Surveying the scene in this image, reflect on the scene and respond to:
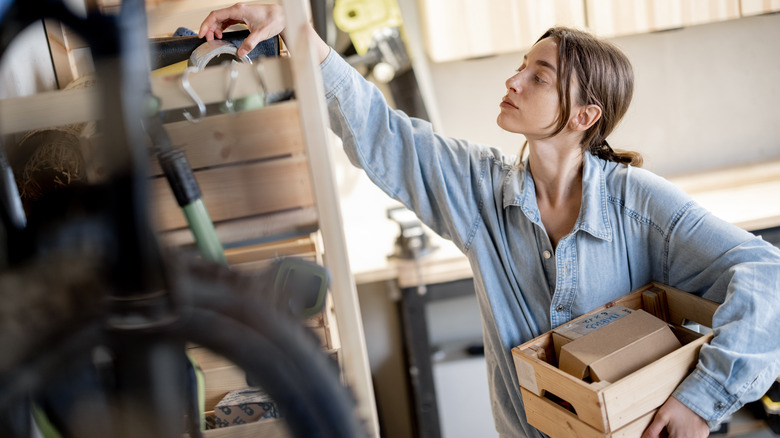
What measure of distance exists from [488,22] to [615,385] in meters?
1.25

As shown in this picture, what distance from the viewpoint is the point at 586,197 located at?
3.70 feet

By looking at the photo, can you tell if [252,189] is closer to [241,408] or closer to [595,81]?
[241,408]

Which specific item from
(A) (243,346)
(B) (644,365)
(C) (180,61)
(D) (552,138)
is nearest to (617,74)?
(D) (552,138)

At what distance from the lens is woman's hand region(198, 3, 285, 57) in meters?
0.78

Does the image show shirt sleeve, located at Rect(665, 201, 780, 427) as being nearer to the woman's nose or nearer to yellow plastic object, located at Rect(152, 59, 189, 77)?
the woman's nose

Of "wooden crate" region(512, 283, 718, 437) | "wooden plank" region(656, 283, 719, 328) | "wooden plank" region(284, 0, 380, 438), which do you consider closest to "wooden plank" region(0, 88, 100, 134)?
"wooden plank" region(284, 0, 380, 438)

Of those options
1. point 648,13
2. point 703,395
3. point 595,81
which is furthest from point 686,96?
point 703,395

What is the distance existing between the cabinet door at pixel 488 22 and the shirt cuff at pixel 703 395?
1.16 meters

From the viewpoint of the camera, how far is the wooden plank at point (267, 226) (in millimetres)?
824

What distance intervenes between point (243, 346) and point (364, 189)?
1817mm

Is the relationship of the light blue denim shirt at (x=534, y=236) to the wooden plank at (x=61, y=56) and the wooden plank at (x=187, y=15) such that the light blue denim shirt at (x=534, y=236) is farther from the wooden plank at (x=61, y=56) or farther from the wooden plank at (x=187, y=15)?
the wooden plank at (x=61, y=56)

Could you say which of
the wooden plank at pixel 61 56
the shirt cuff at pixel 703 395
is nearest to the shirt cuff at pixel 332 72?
the wooden plank at pixel 61 56

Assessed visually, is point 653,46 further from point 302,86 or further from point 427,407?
point 302,86

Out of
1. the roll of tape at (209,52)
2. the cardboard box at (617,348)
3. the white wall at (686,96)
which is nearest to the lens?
the roll of tape at (209,52)
